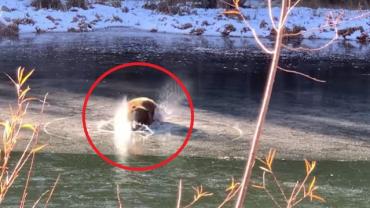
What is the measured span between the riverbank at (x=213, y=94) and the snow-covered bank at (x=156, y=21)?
336 centimetres

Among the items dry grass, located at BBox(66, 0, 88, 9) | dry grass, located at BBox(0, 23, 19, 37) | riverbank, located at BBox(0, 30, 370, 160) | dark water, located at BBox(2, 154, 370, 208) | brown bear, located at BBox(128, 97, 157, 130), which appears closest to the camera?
dark water, located at BBox(2, 154, 370, 208)

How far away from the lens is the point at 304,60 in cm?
1561

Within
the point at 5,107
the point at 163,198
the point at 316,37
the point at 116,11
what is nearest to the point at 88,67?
the point at 5,107

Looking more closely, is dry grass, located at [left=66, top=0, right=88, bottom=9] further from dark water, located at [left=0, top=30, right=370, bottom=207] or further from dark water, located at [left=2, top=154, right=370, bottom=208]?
dark water, located at [left=2, top=154, right=370, bottom=208]

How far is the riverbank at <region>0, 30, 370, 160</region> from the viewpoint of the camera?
24.3ft

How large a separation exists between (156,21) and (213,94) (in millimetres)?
13417

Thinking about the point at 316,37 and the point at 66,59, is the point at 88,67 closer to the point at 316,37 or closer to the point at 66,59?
the point at 66,59

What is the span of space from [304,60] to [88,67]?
5253 millimetres

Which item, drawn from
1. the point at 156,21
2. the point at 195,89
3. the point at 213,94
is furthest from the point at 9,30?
the point at 213,94

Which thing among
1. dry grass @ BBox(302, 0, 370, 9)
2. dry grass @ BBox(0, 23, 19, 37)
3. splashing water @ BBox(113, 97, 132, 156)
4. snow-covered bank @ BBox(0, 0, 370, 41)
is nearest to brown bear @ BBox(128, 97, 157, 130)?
splashing water @ BBox(113, 97, 132, 156)

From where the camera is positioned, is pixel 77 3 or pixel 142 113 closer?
pixel 142 113

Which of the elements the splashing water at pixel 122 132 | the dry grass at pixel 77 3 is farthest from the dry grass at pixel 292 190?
the dry grass at pixel 77 3

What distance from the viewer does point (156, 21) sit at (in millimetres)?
23734

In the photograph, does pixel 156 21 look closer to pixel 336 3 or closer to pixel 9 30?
pixel 9 30
